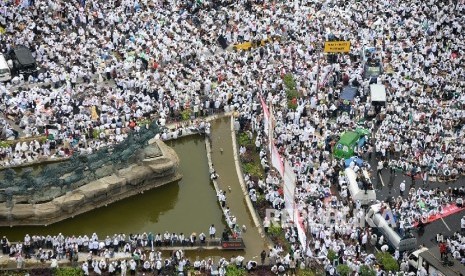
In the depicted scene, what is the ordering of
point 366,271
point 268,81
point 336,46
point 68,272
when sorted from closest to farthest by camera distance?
1. point 366,271
2. point 68,272
3. point 268,81
4. point 336,46

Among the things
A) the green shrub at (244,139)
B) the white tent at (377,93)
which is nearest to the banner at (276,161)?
the green shrub at (244,139)

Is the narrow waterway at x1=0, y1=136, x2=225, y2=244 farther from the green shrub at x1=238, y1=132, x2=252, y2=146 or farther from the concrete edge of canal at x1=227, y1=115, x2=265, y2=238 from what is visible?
the green shrub at x1=238, y1=132, x2=252, y2=146

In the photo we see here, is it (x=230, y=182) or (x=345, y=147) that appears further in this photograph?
(x=345, y=147)

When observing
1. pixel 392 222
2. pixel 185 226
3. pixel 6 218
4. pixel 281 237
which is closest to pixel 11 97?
pixel 6 218

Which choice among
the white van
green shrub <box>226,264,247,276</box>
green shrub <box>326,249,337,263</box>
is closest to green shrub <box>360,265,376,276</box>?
green shrub <box>326,249,337,263</box>

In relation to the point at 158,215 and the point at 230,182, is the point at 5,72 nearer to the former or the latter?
the point at 158,215

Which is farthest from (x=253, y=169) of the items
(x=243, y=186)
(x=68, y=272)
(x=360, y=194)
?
(x=68, y=272)
